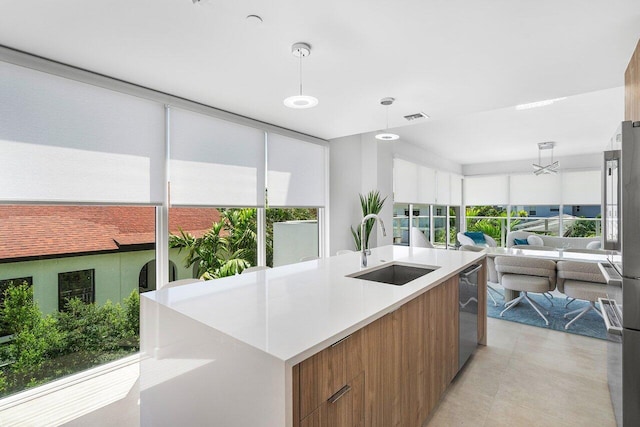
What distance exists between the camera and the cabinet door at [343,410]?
3.28ft

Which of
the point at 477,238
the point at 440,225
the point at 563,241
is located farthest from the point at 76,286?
the point at 563,241

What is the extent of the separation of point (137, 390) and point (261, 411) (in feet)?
6.45

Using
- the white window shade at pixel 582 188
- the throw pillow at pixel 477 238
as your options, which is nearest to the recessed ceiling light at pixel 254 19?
the throw pillow at pixel 477 238

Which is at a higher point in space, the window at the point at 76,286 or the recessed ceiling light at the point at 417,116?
the recessed ceiling light at the point at 417,116

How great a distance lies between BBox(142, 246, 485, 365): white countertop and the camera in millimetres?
1046

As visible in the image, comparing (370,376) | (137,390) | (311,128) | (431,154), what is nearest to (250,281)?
(370,376)

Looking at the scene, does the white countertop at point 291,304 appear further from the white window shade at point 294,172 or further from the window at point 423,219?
the window at point 423,219

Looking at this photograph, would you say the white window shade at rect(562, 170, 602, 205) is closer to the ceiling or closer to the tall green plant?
the ceiling

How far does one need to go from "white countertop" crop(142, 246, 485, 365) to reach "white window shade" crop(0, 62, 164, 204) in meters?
1.49

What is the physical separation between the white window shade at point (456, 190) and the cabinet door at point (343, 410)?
25.7 ft

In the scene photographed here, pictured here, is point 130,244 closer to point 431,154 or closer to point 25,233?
point 25,233

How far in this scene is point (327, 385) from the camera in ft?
3.44

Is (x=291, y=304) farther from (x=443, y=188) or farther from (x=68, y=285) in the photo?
(x=443, y=188)

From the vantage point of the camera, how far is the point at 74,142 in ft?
8.03
